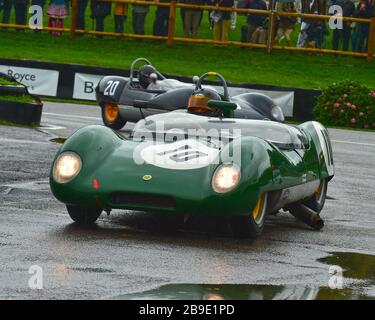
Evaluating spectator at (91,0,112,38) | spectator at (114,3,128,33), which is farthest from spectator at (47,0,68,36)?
spectator at (114,3,128,33)

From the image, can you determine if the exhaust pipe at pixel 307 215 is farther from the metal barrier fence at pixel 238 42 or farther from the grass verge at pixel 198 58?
the metal barrier fence at pixel 238 42

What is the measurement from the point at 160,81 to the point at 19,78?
587cm

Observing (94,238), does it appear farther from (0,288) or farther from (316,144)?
(316,144)

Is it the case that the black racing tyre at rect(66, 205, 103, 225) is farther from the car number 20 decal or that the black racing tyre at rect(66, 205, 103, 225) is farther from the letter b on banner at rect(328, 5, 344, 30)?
the letter b on banner at rect(328, 5, 344, 30)

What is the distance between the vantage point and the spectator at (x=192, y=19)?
98.0 feet

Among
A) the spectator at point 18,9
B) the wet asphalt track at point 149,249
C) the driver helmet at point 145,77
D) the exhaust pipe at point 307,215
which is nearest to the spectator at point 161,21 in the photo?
the spectator at point 18,9

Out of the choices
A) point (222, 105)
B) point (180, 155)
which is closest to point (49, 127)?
point (222, 105)

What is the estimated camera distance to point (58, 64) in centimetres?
2511

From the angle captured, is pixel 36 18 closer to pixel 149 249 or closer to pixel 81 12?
pixel 81 12

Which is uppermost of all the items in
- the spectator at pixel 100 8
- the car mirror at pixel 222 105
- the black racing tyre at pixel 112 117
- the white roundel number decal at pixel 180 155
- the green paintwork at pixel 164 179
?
the car mirror at pixel 222 105

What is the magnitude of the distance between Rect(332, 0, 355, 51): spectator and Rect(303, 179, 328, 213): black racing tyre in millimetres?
17944

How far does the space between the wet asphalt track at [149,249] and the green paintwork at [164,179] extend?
0.91ft
